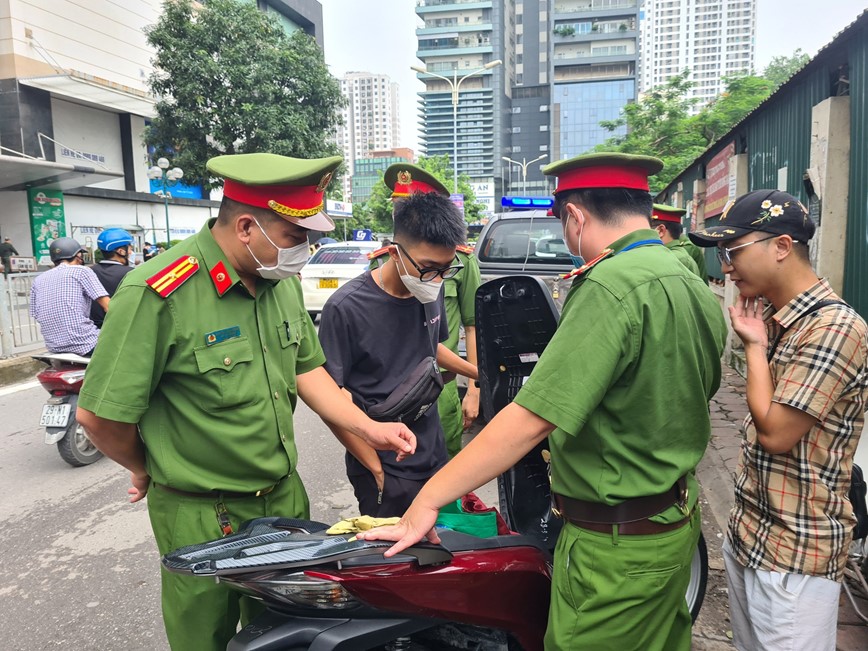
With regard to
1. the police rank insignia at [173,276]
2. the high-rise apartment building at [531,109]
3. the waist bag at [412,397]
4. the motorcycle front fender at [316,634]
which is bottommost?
the motorcycle front fender at [316,634]

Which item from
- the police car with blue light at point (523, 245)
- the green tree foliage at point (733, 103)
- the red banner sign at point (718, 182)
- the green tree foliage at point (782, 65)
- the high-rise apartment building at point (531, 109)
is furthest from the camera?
the high-rise apartment building at point (531, 109)

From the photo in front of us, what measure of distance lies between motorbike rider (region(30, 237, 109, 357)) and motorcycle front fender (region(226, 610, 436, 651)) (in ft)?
14.4

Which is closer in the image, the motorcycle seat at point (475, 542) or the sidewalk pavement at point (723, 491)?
the motorcycle seat at point (475, 542)

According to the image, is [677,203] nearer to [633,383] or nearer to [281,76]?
[281,76]

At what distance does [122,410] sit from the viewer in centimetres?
166

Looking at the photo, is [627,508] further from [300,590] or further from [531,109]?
[531,109]

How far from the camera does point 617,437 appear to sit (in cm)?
151

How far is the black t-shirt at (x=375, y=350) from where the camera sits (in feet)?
8.11

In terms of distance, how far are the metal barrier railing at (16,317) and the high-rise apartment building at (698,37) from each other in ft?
412

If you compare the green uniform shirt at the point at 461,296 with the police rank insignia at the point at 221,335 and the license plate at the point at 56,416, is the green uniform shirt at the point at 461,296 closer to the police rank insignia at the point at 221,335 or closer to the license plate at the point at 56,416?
the police rank insignia at the point at 221,335

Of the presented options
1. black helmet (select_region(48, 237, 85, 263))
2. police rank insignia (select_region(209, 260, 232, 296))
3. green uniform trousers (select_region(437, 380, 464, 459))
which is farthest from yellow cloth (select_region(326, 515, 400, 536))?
black helmet (select_region(48, 237, 85, 263))

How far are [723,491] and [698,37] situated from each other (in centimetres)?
14674

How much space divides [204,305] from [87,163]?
24440mm

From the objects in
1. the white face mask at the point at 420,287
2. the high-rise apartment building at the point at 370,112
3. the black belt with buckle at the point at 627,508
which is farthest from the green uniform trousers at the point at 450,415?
the high-rise apartment building at the point at 370,112
